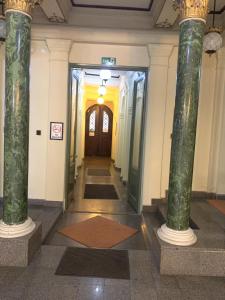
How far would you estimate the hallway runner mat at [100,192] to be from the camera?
5992 mm

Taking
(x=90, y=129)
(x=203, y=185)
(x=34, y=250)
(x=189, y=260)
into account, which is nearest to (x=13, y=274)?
(x=34, y=250)

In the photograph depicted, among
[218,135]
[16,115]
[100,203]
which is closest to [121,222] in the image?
[100,203]

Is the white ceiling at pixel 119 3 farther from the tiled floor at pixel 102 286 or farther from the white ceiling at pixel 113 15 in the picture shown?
the tiled floor at pixel 102 286

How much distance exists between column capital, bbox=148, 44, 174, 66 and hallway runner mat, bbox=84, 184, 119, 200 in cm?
293

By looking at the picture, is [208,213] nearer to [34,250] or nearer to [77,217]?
[77,217]

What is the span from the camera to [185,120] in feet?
9.45

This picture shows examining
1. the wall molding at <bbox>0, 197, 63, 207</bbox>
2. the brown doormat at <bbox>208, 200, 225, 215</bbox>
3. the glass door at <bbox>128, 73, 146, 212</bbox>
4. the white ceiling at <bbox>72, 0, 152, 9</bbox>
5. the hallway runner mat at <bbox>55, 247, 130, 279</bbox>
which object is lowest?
the hallway runner mat at <bbox>55, 247, 130, 279</bbox>

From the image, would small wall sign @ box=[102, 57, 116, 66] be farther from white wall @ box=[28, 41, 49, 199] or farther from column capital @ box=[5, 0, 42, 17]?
column capital @ box=[5, 0, 42, 17]

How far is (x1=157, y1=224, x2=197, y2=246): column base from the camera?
113 inches

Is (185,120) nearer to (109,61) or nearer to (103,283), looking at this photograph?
(103,283)

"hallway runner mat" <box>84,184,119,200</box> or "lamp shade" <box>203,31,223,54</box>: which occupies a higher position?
"lamp shade" <box>203,31,223,54</box>

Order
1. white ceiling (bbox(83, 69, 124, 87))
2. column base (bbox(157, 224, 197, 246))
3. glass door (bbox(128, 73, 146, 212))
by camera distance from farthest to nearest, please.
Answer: white ceiling (bbox(83, 69, 124, 87)) < glass door (bbox(128, 73, 146, 212)) < column base (bbox(157, 224, 197, 246))

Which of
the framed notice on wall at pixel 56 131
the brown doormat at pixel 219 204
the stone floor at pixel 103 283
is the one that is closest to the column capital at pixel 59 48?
the framed notice on wall at pixel 56 131

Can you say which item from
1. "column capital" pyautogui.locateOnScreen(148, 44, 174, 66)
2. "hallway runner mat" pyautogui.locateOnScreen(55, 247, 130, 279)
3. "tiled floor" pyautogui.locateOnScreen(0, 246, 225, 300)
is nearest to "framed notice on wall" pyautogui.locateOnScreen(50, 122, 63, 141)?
"column capital" pyautogui.locateOnScreen(148, 44, 174, 66)
